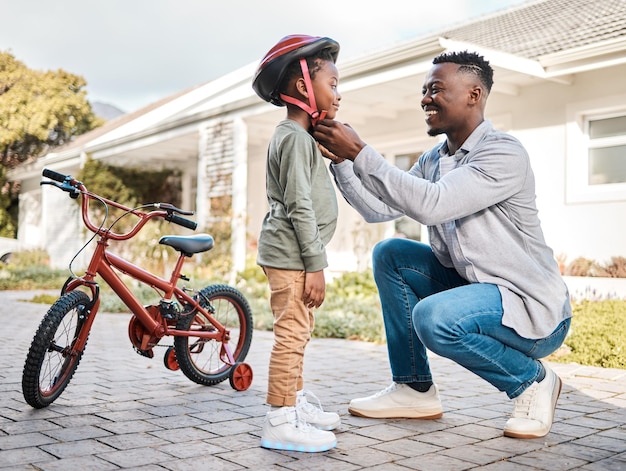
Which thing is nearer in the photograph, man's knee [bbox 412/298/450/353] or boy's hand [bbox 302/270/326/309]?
boy's hand [bbox 302/270/326/309]

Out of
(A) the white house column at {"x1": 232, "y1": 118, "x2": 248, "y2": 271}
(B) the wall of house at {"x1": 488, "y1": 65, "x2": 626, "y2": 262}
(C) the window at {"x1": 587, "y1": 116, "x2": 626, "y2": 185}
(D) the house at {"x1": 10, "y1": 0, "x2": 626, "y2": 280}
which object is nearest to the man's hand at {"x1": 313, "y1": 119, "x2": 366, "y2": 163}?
(D) the house at {"x1": 10, "y1": 0, "x2": 626, "y2": 280}

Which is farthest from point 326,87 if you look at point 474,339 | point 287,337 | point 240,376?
point 240,376

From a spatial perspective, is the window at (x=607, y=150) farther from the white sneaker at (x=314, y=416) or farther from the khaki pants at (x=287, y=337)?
the khaki pants at (x=287, y=337)

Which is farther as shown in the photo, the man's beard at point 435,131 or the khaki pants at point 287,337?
the man's beard at point 435,131

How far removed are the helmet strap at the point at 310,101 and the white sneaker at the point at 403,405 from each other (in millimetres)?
1282

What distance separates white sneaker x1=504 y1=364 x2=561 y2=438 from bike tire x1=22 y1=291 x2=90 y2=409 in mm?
2017

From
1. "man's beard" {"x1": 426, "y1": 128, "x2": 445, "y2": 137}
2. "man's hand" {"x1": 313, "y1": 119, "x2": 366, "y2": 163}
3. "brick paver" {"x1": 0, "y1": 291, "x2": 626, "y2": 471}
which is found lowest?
"brick paver" {"x1": 0, "y1": 291, "x2": 626, "y2": 471}

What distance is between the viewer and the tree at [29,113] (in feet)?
77.4

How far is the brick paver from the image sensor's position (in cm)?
244

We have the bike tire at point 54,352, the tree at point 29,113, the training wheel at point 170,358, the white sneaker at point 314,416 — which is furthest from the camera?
the tree at point 29,113

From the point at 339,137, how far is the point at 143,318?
4.99ft

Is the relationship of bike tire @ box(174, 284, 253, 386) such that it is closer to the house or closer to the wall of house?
the house

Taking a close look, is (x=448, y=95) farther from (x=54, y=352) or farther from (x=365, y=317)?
(x=365, y=317)

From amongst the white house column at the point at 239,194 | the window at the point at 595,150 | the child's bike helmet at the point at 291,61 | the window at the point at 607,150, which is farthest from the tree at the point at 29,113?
the child's bike helmet at the point at 291,61
